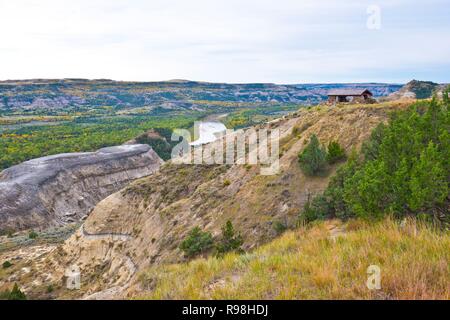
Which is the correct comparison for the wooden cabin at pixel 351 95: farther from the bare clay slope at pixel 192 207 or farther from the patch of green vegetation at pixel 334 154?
the patch of green vegetation at pixel 334 154

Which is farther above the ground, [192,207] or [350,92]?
[350,92]

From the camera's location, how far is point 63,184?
6719 centimetres

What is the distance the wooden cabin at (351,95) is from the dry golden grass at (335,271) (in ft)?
111

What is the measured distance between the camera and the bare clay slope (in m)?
25.3

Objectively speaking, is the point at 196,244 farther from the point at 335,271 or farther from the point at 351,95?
the point at 351,95

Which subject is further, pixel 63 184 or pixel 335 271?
pixel 63 184

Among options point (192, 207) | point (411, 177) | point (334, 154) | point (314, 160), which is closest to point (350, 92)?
point (334, 154)

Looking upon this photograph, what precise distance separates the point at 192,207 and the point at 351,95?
22449 mm

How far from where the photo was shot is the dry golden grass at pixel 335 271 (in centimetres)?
575

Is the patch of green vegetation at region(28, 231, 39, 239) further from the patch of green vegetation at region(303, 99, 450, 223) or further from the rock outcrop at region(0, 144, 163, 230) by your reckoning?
the patch of green vegetation at region(303, 99, 450, 223)

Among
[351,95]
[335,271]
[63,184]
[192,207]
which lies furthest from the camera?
[63,184]
